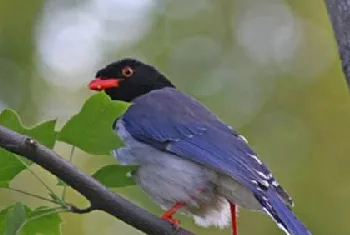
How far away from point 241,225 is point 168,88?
12.2ft

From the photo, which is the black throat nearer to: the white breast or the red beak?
the red beak

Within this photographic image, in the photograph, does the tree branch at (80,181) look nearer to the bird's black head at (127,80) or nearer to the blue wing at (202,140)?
the blue wing at (202,140)

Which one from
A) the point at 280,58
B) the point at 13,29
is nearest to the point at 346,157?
the point at 280,58

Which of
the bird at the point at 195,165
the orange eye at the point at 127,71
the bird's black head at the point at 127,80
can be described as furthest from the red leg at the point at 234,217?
the orange eye at the point at 127,71

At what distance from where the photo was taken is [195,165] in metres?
3.87

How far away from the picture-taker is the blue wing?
11.7 feet

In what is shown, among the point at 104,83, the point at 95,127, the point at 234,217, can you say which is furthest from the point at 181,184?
the point at 95,127

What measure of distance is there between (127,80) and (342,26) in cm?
211

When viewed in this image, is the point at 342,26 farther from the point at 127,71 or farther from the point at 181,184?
the point at 127,71

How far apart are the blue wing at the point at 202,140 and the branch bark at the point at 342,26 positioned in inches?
26.4

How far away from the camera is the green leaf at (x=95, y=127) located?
94.6 inches

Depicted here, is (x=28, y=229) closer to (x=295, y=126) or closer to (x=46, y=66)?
(x=295, y=126)

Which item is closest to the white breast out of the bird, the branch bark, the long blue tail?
the bird

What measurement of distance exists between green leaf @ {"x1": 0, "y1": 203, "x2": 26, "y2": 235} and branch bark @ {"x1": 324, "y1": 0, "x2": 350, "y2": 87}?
104cm
